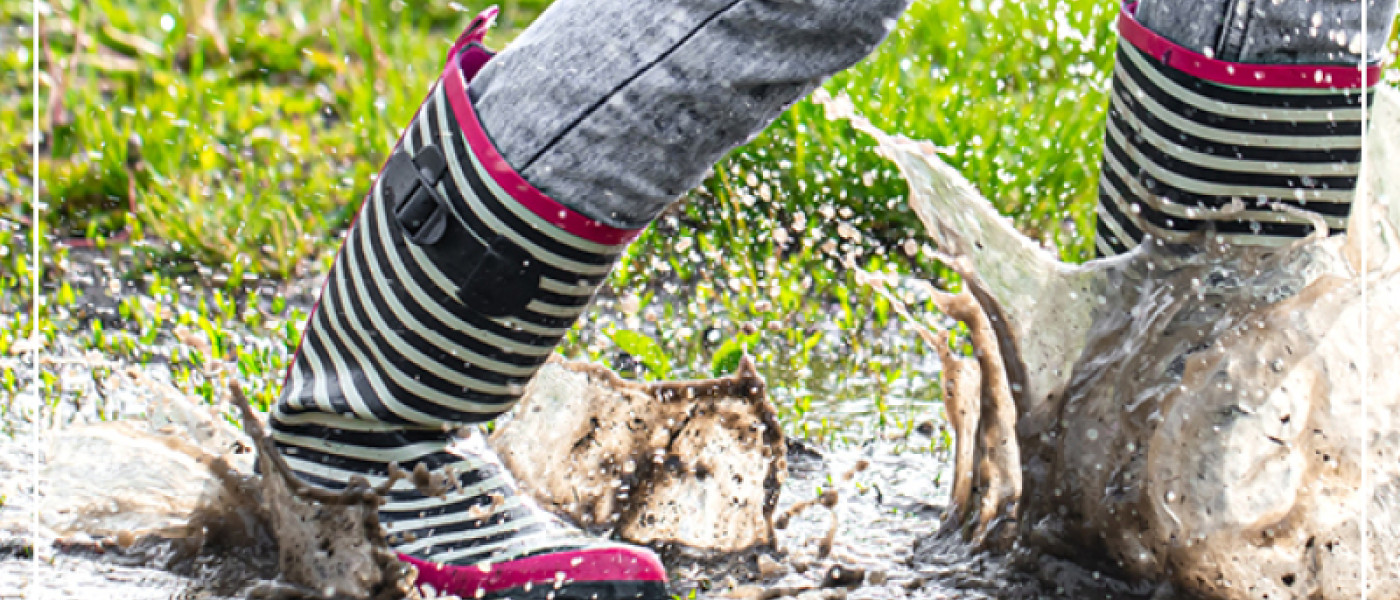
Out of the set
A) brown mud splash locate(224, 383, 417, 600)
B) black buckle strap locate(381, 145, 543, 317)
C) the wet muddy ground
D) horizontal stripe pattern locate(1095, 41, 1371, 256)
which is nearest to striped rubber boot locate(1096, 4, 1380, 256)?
horizontal stripe pattern locate(1095, 41, 1371, 256)

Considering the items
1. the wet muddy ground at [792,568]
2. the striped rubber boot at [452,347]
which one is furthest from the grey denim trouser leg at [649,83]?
the wet muddy ground at [792,568]

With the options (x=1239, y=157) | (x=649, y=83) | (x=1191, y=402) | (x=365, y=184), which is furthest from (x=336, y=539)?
(x=365, y=184)

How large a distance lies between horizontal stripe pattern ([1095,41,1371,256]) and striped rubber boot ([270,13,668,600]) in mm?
734

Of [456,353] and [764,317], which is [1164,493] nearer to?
[456,353]

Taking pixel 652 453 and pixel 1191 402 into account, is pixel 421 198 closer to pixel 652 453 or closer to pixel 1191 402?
pixel 652 453

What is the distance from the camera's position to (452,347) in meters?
1.68

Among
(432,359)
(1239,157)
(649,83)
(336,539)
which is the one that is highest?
(1239,157)

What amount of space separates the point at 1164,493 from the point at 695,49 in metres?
0.81

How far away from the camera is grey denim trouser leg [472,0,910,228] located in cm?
152

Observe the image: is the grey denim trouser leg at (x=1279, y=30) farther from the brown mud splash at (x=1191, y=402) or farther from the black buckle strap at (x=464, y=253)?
the black buckle strap at (x=464, y=253)

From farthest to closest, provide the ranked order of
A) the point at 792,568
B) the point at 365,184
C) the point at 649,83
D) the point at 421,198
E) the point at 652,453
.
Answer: the point at 365,184
the point at 652,453
the point at 792,568
the point at 421,198
the point at 649,83

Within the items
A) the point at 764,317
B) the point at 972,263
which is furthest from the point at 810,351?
the point at 972,263

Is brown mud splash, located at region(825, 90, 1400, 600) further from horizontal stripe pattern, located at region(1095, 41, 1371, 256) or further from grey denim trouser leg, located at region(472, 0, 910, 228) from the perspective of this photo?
grey denim trouser leg, located at region(472, 0, 910, 228)

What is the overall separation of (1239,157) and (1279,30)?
0.53ft
